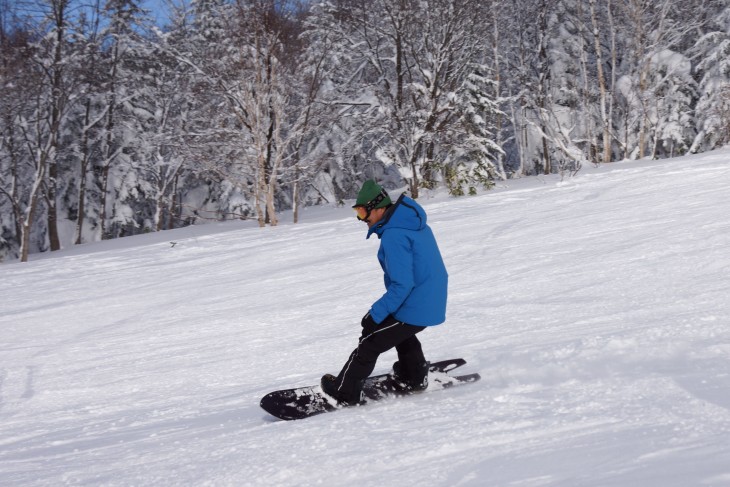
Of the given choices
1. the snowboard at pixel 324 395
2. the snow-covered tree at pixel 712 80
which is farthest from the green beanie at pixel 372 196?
the snow-covered tree at pixel 712 80

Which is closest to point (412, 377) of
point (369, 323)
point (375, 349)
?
point (375, 349)

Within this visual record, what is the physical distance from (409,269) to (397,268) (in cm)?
8

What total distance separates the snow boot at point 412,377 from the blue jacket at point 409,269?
0.47m

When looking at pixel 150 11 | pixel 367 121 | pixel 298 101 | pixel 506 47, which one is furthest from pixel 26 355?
pixel 506 47

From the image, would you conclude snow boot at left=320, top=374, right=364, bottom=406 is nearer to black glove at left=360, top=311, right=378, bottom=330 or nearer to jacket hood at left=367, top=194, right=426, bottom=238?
black glove at left=360, top=311, right=378, bottom=330

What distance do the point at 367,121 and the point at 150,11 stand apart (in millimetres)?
13144

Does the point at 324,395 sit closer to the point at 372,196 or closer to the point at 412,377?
the point at 412,377

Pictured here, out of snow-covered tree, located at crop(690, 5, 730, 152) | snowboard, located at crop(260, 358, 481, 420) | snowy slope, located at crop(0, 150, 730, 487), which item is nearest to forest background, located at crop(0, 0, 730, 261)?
snow-covered tree, located at crop(690, 5, 730, 152)

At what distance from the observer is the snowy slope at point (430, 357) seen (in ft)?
9.91

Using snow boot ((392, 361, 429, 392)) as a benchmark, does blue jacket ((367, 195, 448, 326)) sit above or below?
above

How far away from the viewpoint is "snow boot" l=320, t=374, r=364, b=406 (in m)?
4.18

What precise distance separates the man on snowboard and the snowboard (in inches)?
6.6

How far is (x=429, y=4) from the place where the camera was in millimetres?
20281

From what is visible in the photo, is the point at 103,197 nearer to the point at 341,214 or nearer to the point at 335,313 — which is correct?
the point at 341,214
